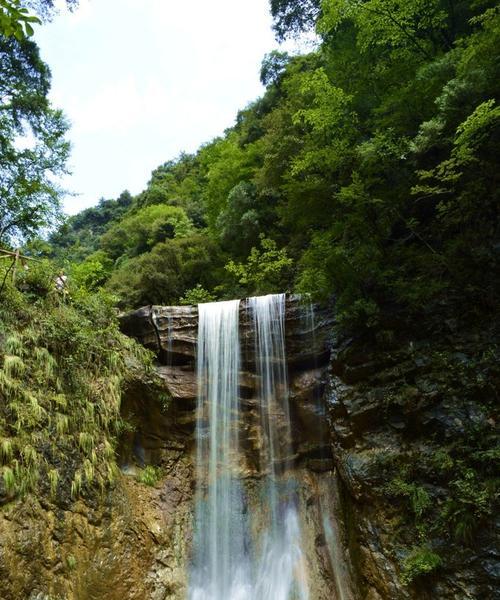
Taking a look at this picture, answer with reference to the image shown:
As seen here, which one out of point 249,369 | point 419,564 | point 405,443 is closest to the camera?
point 419,564

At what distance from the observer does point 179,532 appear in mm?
7629

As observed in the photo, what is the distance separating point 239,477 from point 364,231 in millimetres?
5715

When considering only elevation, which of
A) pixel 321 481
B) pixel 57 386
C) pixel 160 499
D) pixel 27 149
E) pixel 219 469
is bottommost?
pixel 160 499

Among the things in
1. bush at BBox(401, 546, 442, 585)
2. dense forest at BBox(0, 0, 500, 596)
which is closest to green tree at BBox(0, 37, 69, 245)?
dense forest at BBox(0, 0, 500, 596)

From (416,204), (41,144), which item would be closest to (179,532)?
(416,204)

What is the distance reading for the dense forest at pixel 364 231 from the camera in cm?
598

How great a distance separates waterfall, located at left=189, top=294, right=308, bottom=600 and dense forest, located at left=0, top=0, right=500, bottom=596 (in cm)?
161

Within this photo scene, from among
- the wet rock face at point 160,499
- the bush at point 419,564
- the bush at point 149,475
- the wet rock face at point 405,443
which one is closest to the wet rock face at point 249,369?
the wet rock face at point 160,499

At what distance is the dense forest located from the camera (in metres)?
5.98

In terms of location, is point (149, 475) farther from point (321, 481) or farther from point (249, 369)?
point (321, 481)

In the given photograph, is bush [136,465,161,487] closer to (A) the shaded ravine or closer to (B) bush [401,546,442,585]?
(A) the shaded ravine

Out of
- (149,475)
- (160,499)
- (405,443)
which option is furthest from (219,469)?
(405,443)

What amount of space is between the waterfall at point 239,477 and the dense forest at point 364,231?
1.61 m

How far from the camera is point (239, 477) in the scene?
8.46m
